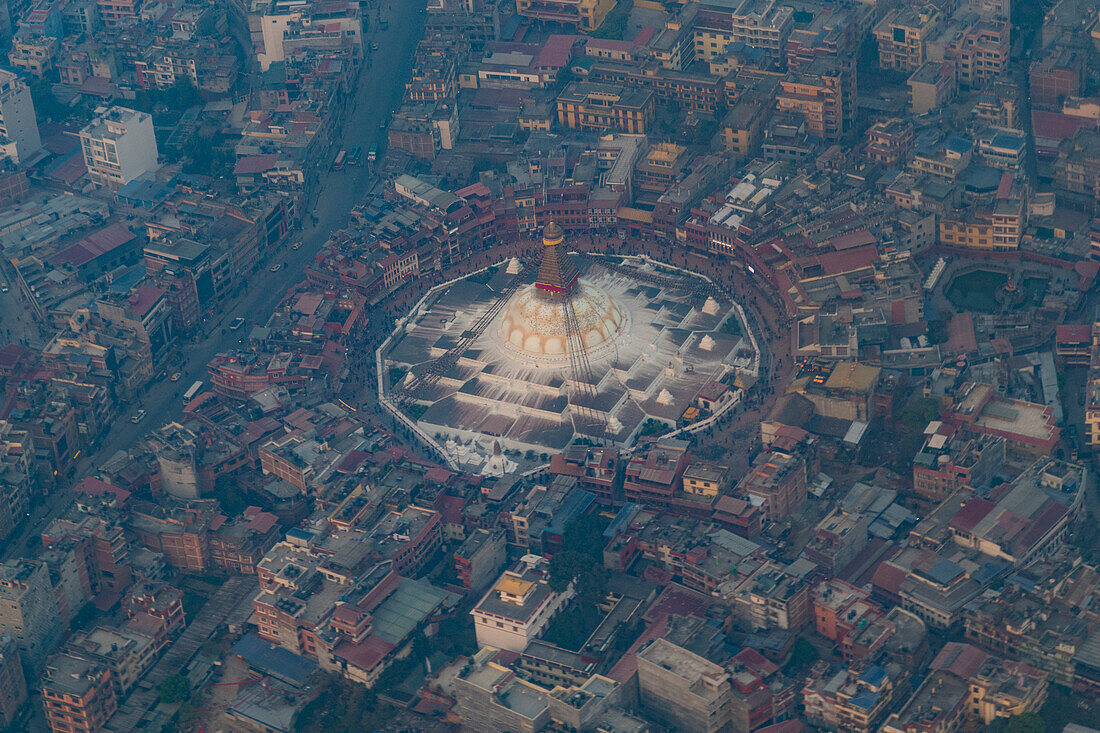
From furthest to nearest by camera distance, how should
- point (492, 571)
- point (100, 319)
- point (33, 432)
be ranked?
1. point (100, 319)
2. point (33, 432)
3. point (492, 571)

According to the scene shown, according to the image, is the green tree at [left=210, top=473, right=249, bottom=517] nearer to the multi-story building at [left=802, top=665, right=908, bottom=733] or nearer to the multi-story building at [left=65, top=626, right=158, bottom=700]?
the multi-story building at [left=65, top=626, right=158, bottom=700]

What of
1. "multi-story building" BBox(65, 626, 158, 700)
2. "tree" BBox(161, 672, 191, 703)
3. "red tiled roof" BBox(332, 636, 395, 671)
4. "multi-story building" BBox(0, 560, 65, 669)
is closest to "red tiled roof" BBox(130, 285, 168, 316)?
"multi-story building" BBox(0, 560, 65, 669)


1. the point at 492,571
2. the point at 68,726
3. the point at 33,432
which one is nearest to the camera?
the point at 68,726

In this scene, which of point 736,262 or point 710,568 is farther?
point 736,262

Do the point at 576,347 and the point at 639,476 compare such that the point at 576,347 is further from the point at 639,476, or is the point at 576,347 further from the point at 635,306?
the point at 639,476

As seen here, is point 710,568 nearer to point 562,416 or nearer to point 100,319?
point 562,416

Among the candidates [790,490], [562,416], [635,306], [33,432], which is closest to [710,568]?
[790,490]

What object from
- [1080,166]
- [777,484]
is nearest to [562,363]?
[777,484]

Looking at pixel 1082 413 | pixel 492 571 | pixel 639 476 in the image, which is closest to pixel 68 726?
pixel 492 571

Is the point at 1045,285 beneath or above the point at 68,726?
above
